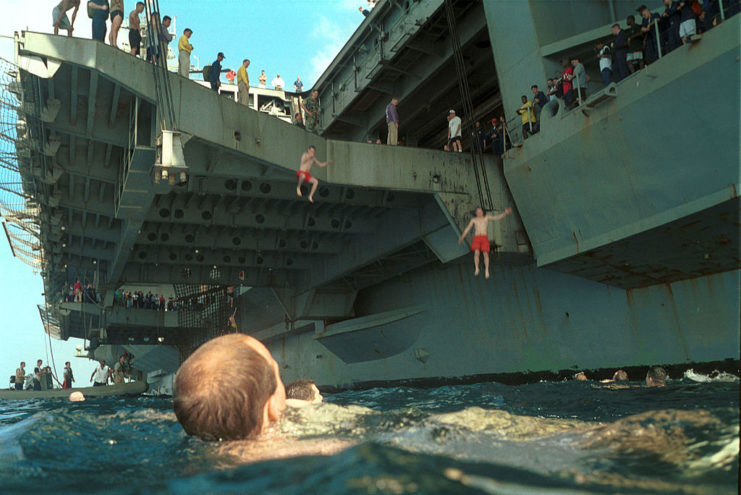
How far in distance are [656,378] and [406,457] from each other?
11463mm

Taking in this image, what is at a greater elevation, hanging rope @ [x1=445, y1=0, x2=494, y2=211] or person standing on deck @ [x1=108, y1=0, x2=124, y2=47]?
person standing on deck @ [x1=108, y1=0, x2=124, y2=47]

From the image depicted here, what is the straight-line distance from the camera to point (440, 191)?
47.8 feet

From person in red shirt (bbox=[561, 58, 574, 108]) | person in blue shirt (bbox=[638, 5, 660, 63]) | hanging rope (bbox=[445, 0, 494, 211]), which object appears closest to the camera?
person in blue shirt (bbox=[638, 5, 660, 63])

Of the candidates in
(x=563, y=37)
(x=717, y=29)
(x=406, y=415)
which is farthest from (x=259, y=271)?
(x=406, y=415)

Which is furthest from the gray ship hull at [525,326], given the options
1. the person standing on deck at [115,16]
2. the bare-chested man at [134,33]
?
the person standing on deck at [115,16]

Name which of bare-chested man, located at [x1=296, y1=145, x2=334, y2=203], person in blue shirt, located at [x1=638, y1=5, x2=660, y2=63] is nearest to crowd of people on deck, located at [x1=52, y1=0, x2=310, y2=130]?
bare-chested man, located at [x1=296, y1=145, x2=334, y2=203]

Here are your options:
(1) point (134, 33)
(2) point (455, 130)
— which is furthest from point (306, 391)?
(1) point (134, 33)

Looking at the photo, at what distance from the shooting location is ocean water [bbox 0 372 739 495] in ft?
5.58

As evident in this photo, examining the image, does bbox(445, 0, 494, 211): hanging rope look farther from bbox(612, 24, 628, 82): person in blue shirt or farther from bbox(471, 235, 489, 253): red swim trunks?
bbox(612, 24, 628, 82): person in blue shirt

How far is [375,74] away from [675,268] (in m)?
12.5

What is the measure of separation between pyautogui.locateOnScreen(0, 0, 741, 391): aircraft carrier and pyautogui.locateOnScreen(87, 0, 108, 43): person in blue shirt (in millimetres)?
1272

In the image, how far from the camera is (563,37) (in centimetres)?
1350

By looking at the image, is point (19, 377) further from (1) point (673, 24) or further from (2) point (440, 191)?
(1) point (673, 24)

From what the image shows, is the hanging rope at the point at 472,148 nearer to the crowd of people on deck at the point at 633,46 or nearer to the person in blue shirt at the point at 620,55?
the crowd of people on deck at the point at 633,46
